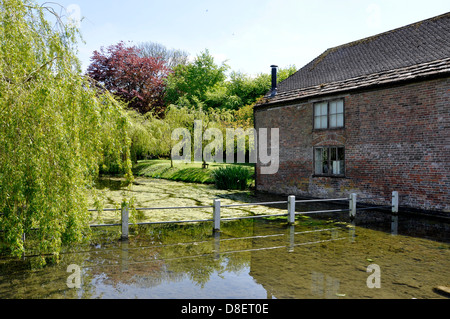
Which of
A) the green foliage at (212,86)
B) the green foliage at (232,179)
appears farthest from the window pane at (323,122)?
the green foliage at (212,86)

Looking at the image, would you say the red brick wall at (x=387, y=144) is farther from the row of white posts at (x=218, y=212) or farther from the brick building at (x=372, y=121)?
the row of white posts at (x=218, y=212)

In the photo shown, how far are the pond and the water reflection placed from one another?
2 centimetres

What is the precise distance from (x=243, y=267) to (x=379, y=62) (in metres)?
12.2

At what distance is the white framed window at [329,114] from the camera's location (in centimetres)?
1518

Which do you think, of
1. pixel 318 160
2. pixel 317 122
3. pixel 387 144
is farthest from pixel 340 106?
pixel 387 144

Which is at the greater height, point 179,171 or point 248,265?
point 179,171

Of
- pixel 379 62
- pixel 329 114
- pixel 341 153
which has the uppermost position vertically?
pixel 379 62

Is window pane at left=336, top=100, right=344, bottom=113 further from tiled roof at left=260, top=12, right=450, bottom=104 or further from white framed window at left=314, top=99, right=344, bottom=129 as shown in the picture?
tiled roof at left=260, top=12, right=450, bottom=104

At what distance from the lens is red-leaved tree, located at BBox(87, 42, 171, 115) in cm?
3838

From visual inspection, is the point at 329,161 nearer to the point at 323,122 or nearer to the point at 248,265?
the point at 323,122

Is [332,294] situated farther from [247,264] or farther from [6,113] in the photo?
[6,113]

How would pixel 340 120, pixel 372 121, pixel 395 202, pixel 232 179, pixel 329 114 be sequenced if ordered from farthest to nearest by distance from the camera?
pixel 232 179 < pixel 329 114 < pixel 340 120 < pixel 372 121 < pixel 395 202

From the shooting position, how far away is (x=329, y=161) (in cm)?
1566

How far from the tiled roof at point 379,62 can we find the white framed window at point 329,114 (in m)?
0.58
